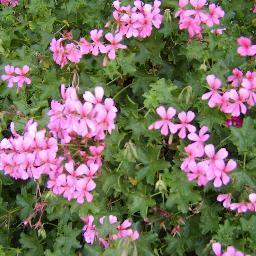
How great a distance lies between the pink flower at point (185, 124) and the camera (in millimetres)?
1930

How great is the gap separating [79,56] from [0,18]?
36.5 inches

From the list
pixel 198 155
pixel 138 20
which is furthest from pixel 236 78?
pixel 138 20

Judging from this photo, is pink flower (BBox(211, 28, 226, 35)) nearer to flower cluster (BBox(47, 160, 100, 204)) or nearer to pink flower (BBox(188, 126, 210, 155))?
pink flower (BBox(188, 126, 210, 155))

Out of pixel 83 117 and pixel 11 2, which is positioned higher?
pixel 83 117

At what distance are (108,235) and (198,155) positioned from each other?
50 centimetres

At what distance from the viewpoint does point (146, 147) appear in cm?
206

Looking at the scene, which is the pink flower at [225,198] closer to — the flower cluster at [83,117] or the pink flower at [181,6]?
the flower cluster at [83,117]

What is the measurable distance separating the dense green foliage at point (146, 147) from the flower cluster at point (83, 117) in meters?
0.13

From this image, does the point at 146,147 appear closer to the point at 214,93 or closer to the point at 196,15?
the point at 214,93

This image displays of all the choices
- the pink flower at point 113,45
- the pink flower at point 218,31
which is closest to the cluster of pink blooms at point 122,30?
the pink flower at point 113,45

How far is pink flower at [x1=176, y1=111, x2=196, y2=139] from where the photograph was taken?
6.33 ft

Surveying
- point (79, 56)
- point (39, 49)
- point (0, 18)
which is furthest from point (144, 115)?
point (0, 18)

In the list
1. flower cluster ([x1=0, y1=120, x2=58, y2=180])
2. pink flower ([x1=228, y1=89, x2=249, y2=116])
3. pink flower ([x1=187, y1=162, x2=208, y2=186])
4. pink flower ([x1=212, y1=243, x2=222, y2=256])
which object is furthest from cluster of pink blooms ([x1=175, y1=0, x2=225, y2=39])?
pink flower ([x1=212, y1=243, x2=222, y2=256])

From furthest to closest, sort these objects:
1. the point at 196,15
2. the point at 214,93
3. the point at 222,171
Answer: the point at 196,15, the point at 214,93, the point at 222,171
